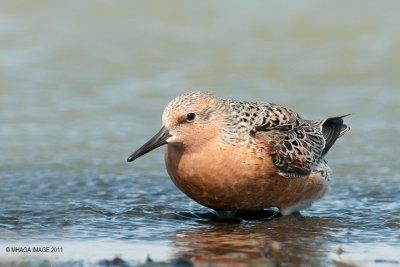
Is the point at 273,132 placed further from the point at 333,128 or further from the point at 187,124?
the point at 333,128

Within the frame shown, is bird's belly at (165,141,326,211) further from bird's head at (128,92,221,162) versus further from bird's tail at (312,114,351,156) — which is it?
bird's tail at (312,114,351,156)

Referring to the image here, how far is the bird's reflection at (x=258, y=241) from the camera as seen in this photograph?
7.69 metres

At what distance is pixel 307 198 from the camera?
9930mm

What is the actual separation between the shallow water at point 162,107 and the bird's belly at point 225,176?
261 mm

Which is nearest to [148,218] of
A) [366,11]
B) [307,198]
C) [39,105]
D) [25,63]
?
[307,198]

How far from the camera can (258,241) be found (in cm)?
850

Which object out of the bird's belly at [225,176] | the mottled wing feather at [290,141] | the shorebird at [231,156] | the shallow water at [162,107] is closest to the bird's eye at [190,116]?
the shorebird at [231,156]

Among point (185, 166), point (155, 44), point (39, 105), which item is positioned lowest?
point (185, 166)

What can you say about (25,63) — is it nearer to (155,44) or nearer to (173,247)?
(155,44)

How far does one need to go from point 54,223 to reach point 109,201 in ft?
3.92

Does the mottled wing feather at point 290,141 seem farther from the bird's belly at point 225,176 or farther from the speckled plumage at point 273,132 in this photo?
the bird's belly at point 225,176

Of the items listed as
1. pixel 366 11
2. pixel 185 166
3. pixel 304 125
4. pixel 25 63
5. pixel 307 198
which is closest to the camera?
pixel 185 166

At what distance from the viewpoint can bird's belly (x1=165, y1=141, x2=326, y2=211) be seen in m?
9.01

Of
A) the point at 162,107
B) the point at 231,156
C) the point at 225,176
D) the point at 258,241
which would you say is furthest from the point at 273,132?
the point at 162,107
